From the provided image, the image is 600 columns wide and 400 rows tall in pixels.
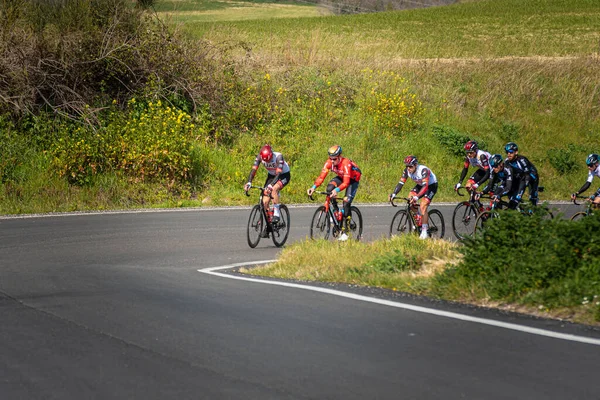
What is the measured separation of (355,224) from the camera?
18016mm

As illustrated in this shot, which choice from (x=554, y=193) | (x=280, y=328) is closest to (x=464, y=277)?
(x=280, y=328)

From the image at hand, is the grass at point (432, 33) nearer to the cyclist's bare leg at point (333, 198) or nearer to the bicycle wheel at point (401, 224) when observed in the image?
the bicycle wheel at point (401, 224)

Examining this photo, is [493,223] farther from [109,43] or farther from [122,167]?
[109,43]

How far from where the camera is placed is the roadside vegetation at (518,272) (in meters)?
9.33

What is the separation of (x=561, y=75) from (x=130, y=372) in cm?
3602

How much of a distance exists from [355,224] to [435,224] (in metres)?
1.71

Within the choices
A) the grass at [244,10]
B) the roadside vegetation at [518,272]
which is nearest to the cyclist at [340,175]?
the roadside vegetation at [518,272]

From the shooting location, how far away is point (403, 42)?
48375 mm

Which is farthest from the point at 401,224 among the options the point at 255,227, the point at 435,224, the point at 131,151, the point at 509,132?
the point at 509,132

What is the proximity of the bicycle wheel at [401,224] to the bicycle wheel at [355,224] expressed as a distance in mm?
637

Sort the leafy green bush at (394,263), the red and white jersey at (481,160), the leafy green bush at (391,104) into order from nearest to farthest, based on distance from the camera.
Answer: the leafy green bush at (394,263) < the red and white jersey at (481,160) < the leafy green bush at (391,104)

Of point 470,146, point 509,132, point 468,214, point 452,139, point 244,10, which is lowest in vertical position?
point 468,214

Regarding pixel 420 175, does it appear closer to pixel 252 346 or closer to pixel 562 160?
pixel 252 346

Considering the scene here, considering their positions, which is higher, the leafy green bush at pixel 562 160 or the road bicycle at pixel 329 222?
the leafy green bush at pixel 562 160
